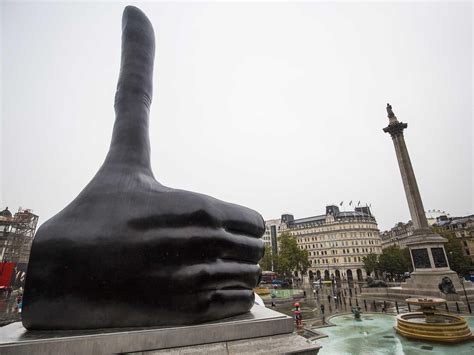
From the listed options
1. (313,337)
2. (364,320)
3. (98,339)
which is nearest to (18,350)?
(98,339)

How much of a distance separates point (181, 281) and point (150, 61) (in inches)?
195

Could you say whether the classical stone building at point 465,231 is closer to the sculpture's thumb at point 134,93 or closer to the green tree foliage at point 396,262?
the green tree foliage at point 396,262

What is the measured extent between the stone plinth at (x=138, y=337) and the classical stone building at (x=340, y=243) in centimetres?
7730

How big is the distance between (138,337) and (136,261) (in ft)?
3.22

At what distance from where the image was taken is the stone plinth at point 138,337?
126 inches

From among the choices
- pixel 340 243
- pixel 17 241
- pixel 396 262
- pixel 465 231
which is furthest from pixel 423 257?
pixel 465 231

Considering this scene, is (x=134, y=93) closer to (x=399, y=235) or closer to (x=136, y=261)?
(x=136, y=261)

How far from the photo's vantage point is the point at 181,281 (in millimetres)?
3859

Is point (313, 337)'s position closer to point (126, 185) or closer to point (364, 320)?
point (364, 320)

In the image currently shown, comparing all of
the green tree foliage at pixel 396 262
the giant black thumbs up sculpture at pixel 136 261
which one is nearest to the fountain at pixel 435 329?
the giant black thumbs up sculpture at pixel 136 261

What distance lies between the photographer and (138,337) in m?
3.43

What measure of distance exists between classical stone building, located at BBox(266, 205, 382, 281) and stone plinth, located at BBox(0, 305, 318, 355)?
254 ft

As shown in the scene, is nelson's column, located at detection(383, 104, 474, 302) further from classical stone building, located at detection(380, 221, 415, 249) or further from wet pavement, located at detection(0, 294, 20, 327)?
classical stone building, located at detection(380, 221, 415, 249)

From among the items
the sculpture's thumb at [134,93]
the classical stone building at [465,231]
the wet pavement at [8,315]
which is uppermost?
the classical stone building at [465,231]
